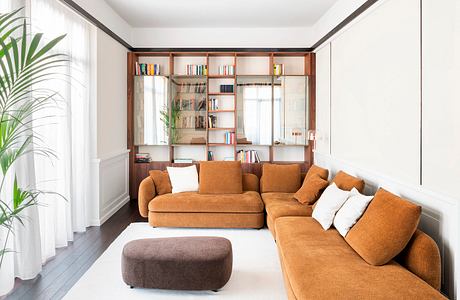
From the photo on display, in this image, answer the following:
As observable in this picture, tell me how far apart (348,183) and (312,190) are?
67 cm

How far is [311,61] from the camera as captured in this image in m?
6.25

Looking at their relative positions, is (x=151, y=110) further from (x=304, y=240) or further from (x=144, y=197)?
(x=304, y=240)

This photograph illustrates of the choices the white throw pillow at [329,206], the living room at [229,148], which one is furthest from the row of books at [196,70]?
the white throw pillow at [329,206]

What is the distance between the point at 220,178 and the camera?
204 inches

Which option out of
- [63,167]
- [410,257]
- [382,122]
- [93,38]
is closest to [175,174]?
[63,167]

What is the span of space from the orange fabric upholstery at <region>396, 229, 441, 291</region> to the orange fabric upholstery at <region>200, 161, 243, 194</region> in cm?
291

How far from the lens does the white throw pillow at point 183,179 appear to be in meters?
5.16

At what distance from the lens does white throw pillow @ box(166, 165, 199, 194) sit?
16.9 ft

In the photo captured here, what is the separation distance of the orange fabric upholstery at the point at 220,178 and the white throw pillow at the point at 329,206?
5.56ft

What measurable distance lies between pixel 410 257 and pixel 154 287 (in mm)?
1958

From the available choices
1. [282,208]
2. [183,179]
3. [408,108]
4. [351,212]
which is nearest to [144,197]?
[183,179]

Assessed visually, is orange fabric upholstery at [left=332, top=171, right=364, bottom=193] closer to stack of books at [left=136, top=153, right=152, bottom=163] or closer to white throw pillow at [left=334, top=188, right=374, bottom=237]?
white throw pillow at [left=334, top=188, right=374, bottom=237]

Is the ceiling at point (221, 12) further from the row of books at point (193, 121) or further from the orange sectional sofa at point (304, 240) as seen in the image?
the orange sectional sofa at point (304, 240)

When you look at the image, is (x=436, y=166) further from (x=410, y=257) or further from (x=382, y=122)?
(x=382, y=122)
